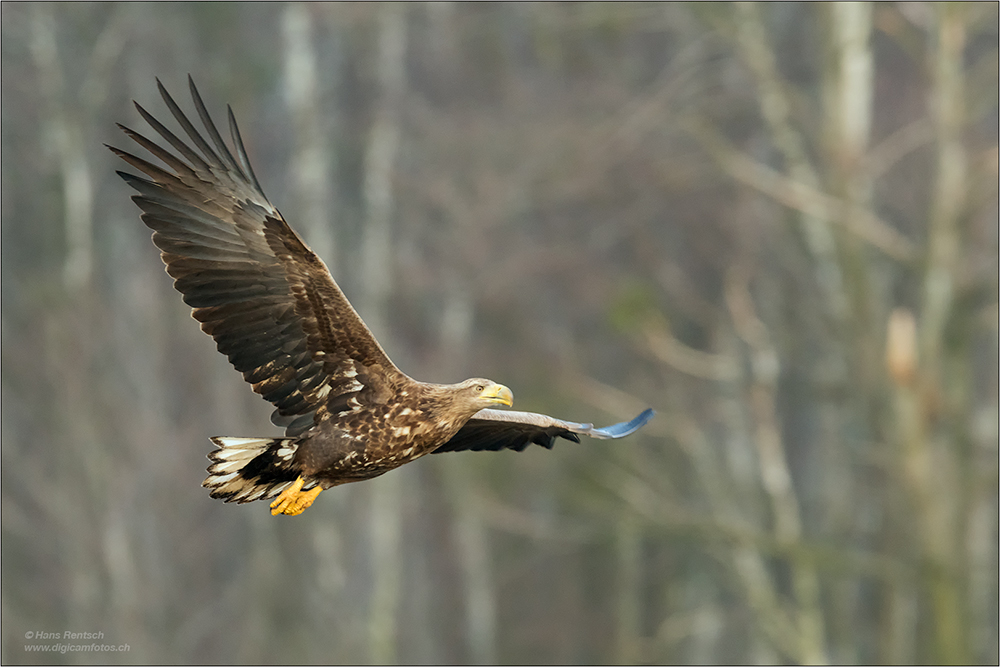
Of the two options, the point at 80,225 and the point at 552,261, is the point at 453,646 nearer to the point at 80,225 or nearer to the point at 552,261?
the point at 552,261

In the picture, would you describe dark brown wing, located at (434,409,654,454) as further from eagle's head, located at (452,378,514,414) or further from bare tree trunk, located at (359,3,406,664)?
bare tree trunk, located at (359,3,406,664)

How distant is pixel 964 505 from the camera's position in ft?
40.8

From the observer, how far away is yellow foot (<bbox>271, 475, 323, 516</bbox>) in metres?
6.41

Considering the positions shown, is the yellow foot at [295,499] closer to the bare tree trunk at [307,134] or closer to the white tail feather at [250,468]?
the white tail feather at [250,468]

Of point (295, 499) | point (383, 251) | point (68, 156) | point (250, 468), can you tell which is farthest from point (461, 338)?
point (295, 499)

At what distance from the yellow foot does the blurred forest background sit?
768cm

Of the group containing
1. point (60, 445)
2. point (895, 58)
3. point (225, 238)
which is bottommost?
point (225, 238)

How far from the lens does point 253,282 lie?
20.8ft

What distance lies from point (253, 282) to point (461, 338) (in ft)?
38.1

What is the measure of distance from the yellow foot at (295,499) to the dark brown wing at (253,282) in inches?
12.8

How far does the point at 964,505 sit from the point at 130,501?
364 inches

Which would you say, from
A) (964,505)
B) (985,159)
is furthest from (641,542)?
(985,159)

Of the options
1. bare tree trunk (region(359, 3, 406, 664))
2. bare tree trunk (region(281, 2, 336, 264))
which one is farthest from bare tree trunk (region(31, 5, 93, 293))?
bare tree trunk (region(359, 3, 406, 664))

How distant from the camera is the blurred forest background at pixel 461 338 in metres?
15.6
